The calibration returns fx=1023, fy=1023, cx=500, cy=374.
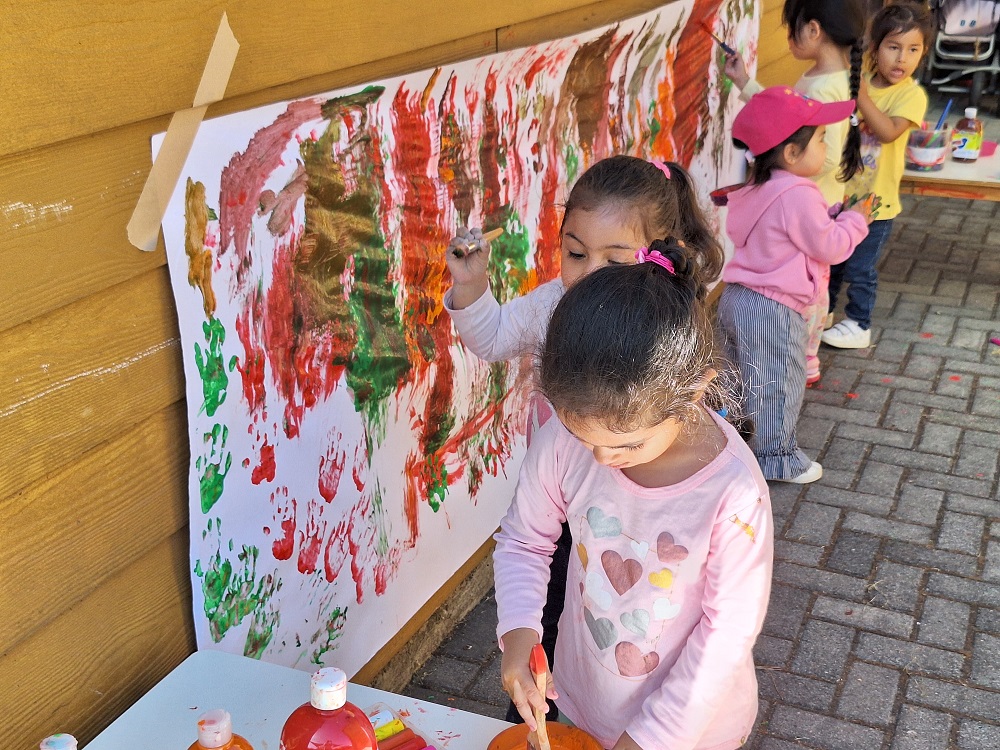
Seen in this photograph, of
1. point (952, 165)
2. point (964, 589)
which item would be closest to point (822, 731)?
point (964, 589)

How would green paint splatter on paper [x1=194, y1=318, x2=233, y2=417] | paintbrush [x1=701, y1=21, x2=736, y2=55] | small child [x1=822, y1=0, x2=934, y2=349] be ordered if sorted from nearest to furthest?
green paint splatter on paper [x1=194, y1=318, x2=233, y2=417] < paintbrush [x1=701, y1=21, x2=736, y2=55] < small child [x1=822, y1=0, x2=934, y2=349]

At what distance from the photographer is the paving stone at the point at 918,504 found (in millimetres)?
3881

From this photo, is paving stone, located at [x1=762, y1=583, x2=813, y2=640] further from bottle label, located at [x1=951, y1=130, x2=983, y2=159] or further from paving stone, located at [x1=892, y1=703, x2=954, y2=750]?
bottle label, located at [x1=951, y1=130, x2=983, y2=159]

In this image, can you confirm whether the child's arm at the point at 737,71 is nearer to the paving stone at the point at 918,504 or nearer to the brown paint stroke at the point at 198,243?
the paving stone at the point at 918,504

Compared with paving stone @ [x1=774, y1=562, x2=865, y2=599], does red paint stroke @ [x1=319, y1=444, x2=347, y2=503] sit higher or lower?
higher

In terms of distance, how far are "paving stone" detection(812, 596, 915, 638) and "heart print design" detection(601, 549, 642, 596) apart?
1.79 meters

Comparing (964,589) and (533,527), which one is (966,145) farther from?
(533,527)

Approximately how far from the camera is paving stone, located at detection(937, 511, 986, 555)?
3.68 meters

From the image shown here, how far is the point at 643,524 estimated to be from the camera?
5.82 feet

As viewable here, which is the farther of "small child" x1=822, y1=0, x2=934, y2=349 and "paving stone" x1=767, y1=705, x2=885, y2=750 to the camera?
"small child" x1=822, y1=0, x2=934, y2=349

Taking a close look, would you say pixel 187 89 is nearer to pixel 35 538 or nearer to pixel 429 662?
pixel 35 538

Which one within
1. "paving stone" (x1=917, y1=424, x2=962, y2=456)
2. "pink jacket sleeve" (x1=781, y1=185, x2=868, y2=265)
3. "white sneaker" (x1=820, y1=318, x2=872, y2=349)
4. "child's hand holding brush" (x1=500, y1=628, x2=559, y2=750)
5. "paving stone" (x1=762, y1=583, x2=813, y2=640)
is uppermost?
"pink jacket sleeve" (x1=781, y1=185, x2=868, y2=265)

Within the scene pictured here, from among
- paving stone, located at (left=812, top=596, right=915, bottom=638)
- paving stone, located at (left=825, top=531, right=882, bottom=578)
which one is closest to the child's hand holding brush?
paving stone, located at (left=812, top=596, right=915, bottom=638)

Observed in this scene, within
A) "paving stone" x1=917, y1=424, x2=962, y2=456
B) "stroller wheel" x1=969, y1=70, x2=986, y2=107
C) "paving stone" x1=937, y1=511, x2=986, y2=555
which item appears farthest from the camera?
"stroller wheel" x1=969, y1=70, x2=986, y2=107
